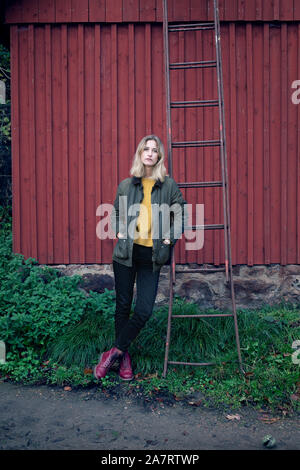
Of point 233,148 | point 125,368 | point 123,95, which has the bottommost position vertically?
point 125,368

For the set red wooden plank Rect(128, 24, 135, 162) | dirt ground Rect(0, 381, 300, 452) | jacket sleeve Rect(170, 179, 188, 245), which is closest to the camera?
dirt ground Rect(0, 381, 300, 452)

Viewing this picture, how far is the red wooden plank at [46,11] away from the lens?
563 cm

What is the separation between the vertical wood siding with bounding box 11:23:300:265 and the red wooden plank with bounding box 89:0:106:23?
0.12 metres

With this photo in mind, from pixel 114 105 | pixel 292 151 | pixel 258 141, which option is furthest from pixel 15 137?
pixel 292 151

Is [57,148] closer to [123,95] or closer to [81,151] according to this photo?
[81,151]

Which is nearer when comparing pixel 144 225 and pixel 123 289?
pixel 144 225

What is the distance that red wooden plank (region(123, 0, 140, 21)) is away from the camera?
18.5ft

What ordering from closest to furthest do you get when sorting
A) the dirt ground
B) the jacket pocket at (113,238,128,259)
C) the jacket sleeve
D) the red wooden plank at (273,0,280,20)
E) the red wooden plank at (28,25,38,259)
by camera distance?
the dirt ground
the jacket pocket at (113,238,128,259)
the jacket sleeve
the red wooden plank at (273,0,280,20)
the red wooden plank at (28,25,38,259)

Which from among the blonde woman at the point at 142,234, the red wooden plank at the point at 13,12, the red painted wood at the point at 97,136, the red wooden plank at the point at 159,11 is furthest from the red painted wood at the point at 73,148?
the blonde woman at the point at 142,234

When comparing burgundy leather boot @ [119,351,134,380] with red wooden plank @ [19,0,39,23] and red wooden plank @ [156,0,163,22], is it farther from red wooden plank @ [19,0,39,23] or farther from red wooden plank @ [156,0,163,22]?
red wooden plank @ [19,0,39,23]

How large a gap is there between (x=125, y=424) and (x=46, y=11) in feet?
17.7

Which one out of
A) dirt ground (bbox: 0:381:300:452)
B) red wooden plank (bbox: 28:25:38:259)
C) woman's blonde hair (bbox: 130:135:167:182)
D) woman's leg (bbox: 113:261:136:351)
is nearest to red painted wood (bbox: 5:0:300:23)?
red wooden plank (bbox: 28:25:38:259)

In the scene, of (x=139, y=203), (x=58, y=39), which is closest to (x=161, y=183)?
(x=139, y=203)

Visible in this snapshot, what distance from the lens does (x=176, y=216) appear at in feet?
13.5
